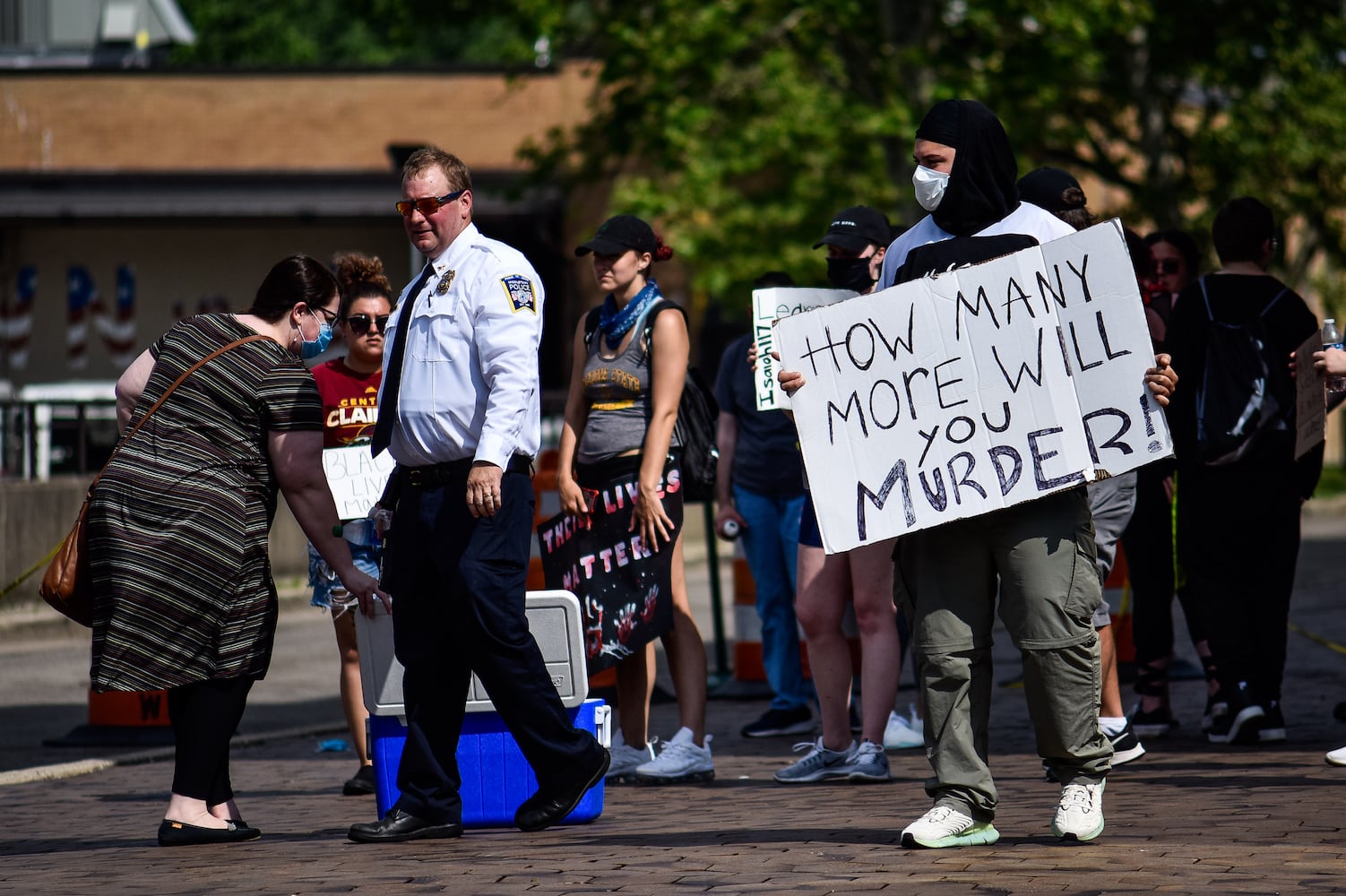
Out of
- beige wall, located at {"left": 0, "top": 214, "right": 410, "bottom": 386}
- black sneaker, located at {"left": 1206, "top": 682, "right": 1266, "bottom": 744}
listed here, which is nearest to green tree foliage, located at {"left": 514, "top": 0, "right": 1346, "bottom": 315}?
beige wall, located at {"left": 0, "top": 214, "right": 410, "bottom": 386}

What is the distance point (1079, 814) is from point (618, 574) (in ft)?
7.17

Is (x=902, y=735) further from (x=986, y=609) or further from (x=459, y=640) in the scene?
(x=459, y=640)

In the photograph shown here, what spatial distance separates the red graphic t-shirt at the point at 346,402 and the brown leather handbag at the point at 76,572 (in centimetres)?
109

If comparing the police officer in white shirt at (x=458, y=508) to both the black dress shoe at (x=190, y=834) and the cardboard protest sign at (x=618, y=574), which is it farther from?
the cardboard protest sign at (x=618, y=574)

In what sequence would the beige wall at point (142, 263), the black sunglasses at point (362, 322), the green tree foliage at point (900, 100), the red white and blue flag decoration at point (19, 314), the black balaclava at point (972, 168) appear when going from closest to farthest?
the black balaclava at point (972, 168)
the black sunglasses at point (362, 322)
the green tree foliage at point (900, 100)
the beige wall at point (142, 263)
the red white and blue flag decoration at point (19, 314)

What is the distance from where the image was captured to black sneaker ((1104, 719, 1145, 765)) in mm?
6629

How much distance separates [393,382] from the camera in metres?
5.42

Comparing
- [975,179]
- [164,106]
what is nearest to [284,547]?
[975,179]

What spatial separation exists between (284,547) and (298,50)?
36.1 metres

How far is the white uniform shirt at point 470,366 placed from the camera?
5.25m

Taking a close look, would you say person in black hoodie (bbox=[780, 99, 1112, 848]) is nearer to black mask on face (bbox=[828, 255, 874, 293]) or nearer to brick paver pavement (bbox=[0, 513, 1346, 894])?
brick paver pavement (bbox=[0, 513, 1346, 894])

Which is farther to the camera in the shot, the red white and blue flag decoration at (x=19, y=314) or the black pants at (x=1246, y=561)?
the red white and blue flag decoration at (x=19, y=314)

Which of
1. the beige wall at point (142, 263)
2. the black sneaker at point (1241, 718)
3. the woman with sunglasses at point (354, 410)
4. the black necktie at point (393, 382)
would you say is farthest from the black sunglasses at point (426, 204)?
the beige wall at point (142, 263)

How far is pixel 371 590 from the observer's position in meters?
5.66
